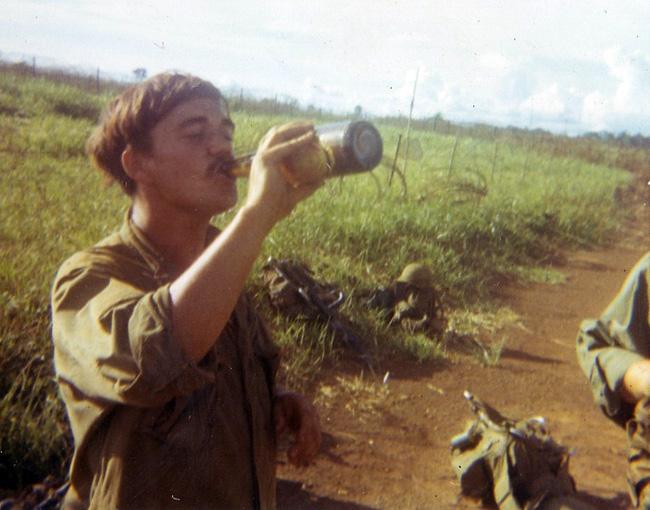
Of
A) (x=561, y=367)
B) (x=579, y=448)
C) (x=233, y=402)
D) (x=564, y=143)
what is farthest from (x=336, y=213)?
(x=564, y=143)

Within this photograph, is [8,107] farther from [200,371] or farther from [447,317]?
[200,371]

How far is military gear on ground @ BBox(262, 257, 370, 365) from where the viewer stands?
409cm

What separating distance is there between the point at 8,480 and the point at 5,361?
0.50m

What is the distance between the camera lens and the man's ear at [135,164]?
1.53 meters

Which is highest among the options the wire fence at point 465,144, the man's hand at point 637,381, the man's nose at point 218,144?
the man's nose at point 218,144

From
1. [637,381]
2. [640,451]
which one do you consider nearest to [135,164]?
[637,381]

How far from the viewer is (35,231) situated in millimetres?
4129

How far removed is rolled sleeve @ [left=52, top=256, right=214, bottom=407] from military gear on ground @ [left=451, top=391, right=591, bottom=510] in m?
1.87

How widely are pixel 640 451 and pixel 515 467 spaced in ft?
2.94

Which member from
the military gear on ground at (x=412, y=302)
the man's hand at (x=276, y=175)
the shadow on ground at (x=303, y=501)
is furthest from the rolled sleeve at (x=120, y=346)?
the military gear on ground at (x=412, y=302)

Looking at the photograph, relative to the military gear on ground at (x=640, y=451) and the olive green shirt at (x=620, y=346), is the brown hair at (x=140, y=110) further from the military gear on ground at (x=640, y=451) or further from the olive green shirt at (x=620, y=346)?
the military gear on ground at (x=640, y=451)

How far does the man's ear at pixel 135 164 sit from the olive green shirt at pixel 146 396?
106 millimetres

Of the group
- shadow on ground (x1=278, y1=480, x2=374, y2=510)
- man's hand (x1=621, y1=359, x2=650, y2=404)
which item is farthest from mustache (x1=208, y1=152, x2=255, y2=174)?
shadow on ground (x1=278, y1=480, x2=374, y2=510)

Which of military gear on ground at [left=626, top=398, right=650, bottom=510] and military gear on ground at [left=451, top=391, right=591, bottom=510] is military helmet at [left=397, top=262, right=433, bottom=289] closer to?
military gear on ground at [left=451, top=391, right=591, bottom=510]
